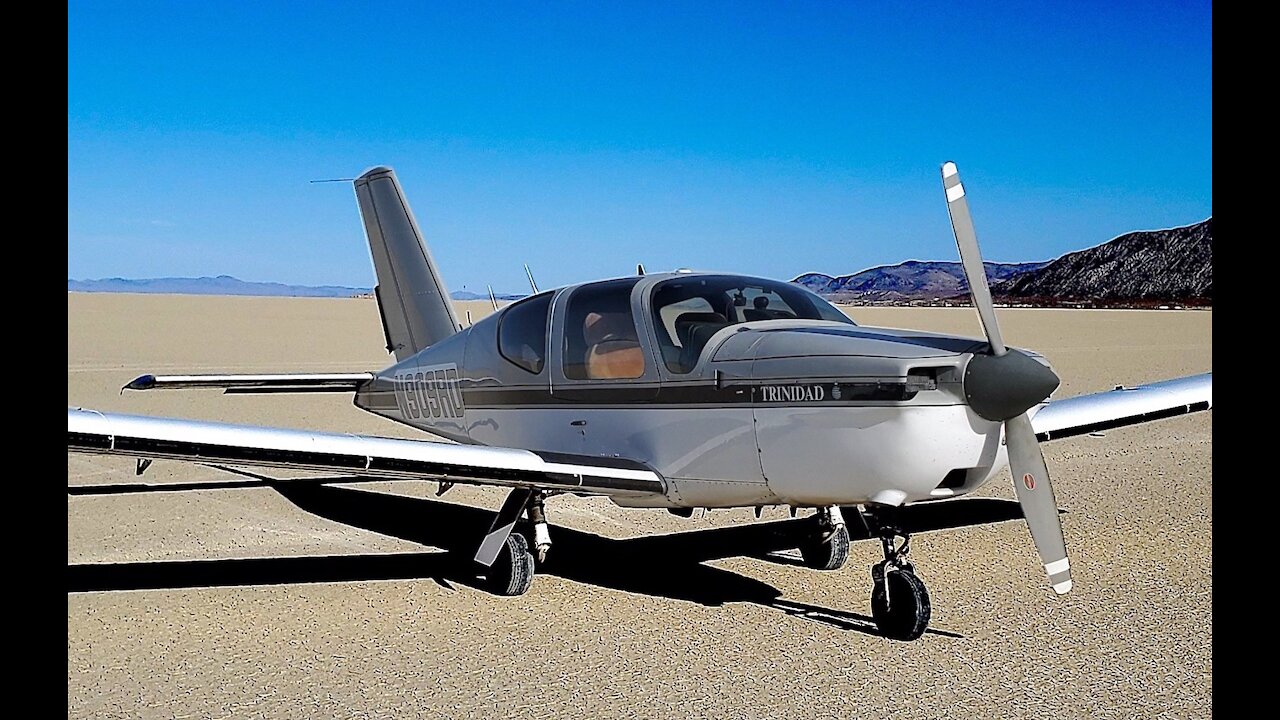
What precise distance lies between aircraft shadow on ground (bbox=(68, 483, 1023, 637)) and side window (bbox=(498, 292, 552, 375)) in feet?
5.21

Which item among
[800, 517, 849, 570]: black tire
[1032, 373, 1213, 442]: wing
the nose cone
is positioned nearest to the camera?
the nose cone

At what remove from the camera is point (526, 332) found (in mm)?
7707

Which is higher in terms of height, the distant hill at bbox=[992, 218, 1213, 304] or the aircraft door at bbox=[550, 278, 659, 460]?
the distant hill at bbox=[992, 218, 1213, 304]

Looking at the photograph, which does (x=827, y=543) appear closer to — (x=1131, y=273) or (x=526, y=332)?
(x=526, y=332)

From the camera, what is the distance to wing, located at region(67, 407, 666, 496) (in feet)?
17.5

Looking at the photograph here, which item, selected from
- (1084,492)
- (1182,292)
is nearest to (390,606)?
(1084,492)

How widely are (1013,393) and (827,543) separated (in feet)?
8.85

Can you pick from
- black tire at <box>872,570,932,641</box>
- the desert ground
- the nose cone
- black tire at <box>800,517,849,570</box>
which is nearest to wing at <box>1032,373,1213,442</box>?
the desert ground

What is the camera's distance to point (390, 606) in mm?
6641

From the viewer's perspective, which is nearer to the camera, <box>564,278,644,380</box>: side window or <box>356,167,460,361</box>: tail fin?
<box>564,278,644,380</box>: side window

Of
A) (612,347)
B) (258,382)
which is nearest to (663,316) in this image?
(612,347)

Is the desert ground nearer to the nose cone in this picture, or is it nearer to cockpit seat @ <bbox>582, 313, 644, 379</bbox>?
the nose cone

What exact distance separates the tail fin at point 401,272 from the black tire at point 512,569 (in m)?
3.54
